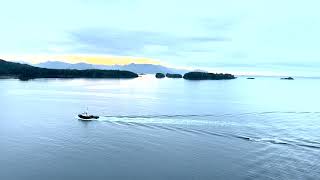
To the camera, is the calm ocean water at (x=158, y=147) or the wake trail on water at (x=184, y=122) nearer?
the calm ocean water at (x=158, y=147)

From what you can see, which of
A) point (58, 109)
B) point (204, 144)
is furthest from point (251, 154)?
point (58, 109)

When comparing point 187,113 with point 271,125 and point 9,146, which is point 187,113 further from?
point 9,146

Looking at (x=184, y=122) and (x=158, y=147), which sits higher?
(x=184, y=122)

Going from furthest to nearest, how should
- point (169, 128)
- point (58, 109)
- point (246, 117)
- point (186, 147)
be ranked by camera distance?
point (58, 109)
point (246, 117)
point (169, 128)
point (186, 147)

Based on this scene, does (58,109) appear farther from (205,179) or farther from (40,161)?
(205,179)

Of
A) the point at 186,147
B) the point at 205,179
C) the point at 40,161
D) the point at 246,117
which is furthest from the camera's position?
the point at 246,117

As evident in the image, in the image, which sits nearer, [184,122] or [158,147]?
[158,147]

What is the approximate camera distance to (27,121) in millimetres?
73500

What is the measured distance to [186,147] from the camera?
51.6 meters

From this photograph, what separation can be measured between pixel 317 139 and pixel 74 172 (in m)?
36.2

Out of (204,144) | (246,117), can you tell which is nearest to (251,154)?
(204,144)

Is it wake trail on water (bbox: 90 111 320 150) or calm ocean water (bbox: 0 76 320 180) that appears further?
wake trail on water (bbox: 90 111 320 150)

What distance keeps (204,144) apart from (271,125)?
23.2 meters

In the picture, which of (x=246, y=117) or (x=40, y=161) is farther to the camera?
(x=246, y=117)
